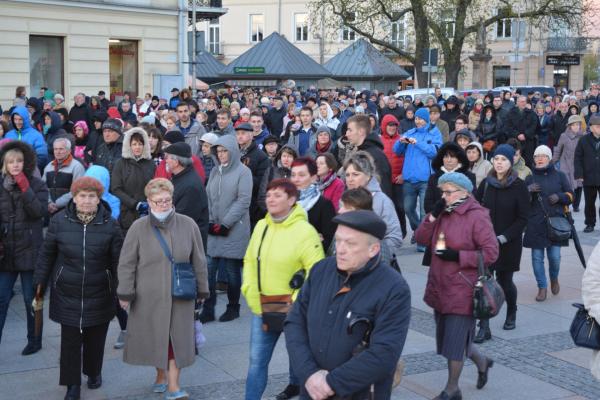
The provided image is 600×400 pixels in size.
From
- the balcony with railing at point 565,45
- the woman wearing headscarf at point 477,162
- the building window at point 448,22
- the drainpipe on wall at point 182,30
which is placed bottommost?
the woman wearing headscarf at point 477,162

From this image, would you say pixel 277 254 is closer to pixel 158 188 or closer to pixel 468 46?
pixel 158 188

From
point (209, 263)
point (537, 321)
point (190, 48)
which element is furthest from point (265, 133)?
point (190, 48)

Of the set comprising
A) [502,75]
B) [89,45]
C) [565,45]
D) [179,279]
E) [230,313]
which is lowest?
[230,313]

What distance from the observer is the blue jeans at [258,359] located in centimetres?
612

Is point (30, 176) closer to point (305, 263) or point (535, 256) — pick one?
point (305, 263)

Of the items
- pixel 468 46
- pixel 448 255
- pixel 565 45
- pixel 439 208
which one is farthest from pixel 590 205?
pixel 565 45

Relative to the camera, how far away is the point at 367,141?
32.0ft

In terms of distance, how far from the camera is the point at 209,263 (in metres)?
9.10

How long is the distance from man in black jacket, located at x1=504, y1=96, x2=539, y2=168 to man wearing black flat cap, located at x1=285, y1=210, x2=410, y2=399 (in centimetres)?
1536

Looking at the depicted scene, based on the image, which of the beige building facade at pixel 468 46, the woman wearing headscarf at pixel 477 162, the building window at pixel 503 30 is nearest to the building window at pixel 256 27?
the beige building facade at pixel 468 46

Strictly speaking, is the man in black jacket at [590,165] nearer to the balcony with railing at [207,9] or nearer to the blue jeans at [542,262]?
the blue jeans at [542,262]

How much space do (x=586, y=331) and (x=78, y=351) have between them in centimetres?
367

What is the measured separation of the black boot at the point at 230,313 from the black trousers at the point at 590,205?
7666 mm

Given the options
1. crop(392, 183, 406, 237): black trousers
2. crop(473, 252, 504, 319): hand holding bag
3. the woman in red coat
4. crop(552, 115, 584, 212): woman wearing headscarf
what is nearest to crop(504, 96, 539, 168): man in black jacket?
crop(552, 115, 584, 212): woman wearing headscarf
